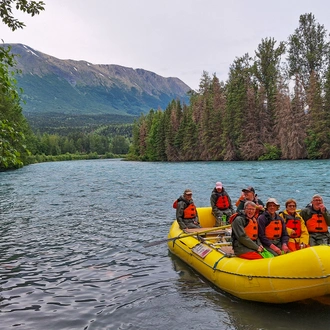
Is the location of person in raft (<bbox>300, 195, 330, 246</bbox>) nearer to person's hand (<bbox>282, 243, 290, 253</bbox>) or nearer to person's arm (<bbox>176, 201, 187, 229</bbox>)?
person's hand (<bbox>282, 243, 290, 253</bbox>)

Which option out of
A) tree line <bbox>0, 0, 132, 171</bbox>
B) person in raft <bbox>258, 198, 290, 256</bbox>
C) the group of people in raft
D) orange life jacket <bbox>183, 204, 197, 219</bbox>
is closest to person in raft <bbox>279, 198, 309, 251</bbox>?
the group of people in raft

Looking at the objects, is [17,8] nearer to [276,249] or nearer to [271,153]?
[276,249]

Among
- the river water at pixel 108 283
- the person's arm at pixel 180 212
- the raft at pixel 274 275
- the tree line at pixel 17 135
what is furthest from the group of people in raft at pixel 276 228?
the tree line at pixel 17 135

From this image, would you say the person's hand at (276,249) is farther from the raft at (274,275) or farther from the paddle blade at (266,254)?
the raft at (274,275)

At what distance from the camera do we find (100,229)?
1455 cm

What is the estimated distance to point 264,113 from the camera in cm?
5816

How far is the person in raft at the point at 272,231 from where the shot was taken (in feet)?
27.3

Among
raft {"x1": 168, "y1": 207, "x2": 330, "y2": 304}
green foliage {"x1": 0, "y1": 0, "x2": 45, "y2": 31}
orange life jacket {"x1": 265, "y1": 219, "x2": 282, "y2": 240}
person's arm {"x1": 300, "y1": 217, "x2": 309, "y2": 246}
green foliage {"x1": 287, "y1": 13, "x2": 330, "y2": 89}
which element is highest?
green foliage {"x1": 287, "y1": 13, "x2": 330, "y2": 89}

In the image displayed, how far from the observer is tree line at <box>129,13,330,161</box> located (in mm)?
51188

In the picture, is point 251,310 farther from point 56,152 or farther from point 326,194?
point 56,152

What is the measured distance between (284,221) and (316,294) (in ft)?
7.80

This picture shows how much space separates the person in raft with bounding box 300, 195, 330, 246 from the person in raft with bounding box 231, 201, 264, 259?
1.69m

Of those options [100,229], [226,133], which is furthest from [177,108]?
[100,229]

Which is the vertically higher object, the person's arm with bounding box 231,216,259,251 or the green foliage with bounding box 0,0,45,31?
the green foliage with bounding box 0,0,45,31
